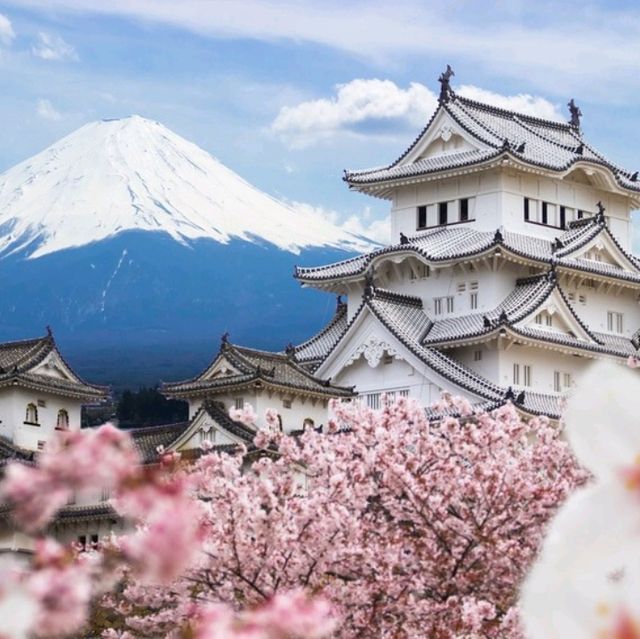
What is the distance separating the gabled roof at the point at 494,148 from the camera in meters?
43.5

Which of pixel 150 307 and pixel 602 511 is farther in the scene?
pixel 150 307

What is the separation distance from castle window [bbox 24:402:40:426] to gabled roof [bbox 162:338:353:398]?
19.9 ft

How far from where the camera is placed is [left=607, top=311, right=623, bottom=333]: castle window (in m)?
45.0

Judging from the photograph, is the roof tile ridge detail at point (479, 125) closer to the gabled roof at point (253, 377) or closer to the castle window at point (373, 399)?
the castle window at point (373, 399)

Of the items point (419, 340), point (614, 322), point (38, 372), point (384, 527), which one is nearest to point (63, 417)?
point (38, 372)

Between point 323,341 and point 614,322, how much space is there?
350 inches

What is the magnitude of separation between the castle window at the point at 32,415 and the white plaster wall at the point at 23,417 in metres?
0.11

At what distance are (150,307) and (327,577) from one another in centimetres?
18574

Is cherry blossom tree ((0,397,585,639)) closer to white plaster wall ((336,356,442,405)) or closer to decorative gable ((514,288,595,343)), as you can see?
white plaster wall ((336,356,442,405))

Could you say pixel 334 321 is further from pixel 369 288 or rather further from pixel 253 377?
pixel 253 377

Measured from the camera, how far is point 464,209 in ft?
147

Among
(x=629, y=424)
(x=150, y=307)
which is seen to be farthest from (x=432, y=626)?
(x=150, y=307)

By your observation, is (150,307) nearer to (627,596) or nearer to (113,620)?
(113,620)

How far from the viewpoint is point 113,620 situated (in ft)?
93.6
